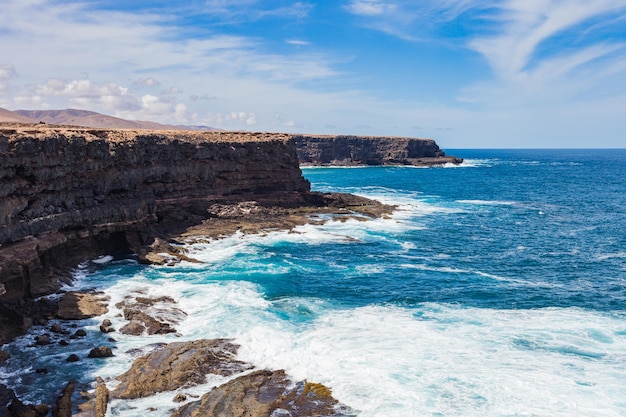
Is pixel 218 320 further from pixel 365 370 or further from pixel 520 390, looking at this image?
pixel 520 390

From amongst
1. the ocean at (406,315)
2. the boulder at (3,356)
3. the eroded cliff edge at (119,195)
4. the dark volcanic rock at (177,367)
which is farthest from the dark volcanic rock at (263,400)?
the eroded cliff edge at (119,195)

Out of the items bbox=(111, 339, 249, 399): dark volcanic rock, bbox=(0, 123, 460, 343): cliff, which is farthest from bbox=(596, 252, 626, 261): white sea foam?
bbox=(111, 339, 249, 399): dark volcanic rock

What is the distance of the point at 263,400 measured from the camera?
827 inches

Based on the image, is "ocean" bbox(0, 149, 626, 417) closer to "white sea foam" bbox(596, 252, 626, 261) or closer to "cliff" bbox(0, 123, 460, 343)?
"white sea foam" bbox(596, 252, 626, 261)

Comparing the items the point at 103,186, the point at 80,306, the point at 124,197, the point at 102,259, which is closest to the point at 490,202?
the point at 124,197

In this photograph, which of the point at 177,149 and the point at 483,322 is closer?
the point at 483,322

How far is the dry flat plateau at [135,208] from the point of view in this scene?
25.5 m

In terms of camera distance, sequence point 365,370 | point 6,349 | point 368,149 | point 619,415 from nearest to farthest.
A: point 619,415, point 365,370, point 6,349, point 368,149

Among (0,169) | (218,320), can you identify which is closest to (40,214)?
(0,169)

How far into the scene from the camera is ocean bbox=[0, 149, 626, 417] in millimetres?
21891

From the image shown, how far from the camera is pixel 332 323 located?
29.9 m

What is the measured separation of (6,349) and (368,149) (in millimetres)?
170960

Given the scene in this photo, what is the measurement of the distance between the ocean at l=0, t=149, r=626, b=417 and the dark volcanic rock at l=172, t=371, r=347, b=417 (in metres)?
0.83

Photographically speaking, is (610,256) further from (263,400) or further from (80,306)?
(80,306)
